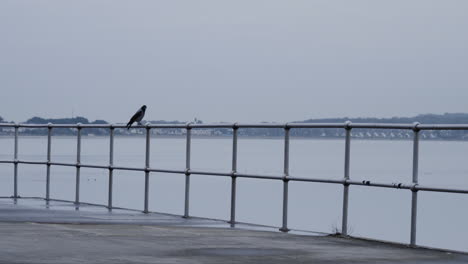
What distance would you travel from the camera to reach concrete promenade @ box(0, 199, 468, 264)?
8.99m

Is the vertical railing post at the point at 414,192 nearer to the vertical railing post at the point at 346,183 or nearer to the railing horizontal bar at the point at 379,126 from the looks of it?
the railing horizontal bar at the point at 379,126

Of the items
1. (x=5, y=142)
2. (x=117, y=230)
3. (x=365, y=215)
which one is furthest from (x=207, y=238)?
(x=5, y=142)

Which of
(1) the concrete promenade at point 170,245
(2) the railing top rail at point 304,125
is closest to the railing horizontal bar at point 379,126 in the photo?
(2) the railing top rail at point 304,125

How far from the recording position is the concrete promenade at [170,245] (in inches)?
354

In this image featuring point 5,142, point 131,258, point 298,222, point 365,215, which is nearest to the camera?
point 131,258

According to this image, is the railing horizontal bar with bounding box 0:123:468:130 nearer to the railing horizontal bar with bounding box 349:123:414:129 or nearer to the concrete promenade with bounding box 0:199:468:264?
the railing horizontal bar with bounding box 349:123:414:129

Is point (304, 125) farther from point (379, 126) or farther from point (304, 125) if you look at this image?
point (379, 126)

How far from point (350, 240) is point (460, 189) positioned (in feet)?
4.08

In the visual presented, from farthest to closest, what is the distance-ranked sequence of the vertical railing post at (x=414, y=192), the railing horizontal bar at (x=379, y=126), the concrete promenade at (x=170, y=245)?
the railing horizontal bar at (x=379, y=126) → the vertical railing post at (x=414, y=192) → the concrete promenade at (x=170, y=245)

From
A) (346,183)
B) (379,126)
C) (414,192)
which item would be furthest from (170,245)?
(379,126)

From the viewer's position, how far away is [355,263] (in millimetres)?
9031

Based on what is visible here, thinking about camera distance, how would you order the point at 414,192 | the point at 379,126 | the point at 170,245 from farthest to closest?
the point at 379,126 < the point at 414,192 < the point at 170,245

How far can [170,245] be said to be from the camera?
1001 cm

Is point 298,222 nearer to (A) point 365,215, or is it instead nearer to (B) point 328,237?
(A) point 365,215
